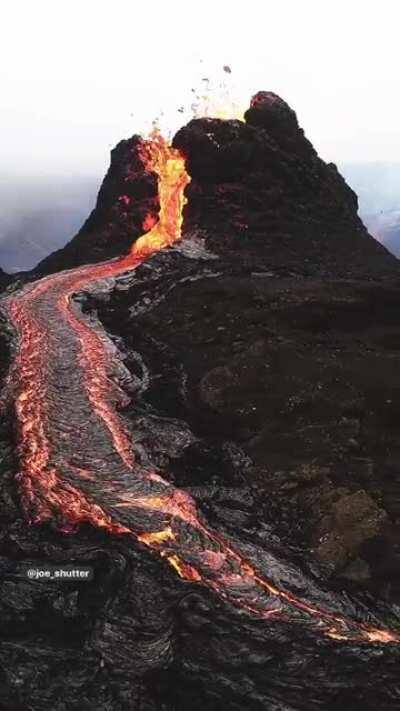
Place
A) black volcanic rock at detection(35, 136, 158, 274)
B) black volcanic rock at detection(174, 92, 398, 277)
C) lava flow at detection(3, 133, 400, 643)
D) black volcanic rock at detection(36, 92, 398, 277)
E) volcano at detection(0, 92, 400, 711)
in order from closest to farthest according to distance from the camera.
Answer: volcano at detection(0, 92, 400, 711) → lava flow at detection(3, 133, 400, 643) → black volcanic rock at detection(36, 92, 398, 277) → black volcanic rock at detection(174, 92, 398, 277) → black volcanic rock at detection(35, 136, 158, 274)

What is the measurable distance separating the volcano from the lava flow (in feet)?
0.34

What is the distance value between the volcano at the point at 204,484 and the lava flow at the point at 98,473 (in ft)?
0.34

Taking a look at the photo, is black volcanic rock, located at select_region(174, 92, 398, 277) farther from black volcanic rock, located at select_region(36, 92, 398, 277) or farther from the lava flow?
the lava flow

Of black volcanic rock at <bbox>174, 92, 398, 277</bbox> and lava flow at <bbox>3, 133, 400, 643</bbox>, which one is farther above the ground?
black volcanic rock at <bbox>174, 92, 398, 277</bbox>

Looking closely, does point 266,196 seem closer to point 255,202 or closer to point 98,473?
point 255,202

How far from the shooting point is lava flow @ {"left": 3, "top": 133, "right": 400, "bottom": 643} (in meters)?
19.1

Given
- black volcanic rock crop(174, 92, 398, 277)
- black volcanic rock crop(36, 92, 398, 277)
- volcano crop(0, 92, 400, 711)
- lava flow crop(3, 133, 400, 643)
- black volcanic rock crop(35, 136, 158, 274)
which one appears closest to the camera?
volcano crop(0, 92, 400, 711)

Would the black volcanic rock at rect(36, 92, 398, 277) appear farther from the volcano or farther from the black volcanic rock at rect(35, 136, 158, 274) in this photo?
the volcano

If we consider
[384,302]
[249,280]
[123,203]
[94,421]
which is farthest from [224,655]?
[123,203]

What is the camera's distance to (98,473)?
25.4 meters

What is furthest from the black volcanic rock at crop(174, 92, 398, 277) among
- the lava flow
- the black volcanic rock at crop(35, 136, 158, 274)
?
the lava flow

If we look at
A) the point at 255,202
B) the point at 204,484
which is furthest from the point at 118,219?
the point at 204,484

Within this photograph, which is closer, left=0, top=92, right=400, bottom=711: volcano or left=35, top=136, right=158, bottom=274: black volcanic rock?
left=0, top=92, right=400, bottom=711: volcano

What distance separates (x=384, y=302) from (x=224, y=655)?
96.4 ft
